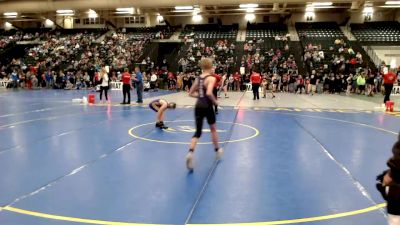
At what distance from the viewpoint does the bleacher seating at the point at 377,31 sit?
1273 inches

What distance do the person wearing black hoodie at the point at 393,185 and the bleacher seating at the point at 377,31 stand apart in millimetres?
33086

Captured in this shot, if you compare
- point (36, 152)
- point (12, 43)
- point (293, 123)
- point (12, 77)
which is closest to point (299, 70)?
point (293, 123)

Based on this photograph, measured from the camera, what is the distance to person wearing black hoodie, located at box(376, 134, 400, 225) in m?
2.51

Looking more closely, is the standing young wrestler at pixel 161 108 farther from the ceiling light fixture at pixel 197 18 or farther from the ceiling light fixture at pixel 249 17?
the ceiling light fixture at pixel 197 18

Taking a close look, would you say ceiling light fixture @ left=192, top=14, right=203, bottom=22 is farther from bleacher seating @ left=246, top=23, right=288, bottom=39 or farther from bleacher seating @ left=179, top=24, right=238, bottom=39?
bleacher seating @ left=246, top=23, right=288, bottom=39

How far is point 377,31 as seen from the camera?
34.1m

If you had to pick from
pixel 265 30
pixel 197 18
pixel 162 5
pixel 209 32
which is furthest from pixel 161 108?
pixel 197 18

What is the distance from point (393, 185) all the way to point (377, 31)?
1411 inches

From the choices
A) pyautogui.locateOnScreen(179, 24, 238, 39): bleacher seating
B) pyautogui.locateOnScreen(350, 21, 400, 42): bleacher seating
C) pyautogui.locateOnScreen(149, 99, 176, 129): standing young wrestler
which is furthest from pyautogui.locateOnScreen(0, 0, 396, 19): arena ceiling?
pyautogui.locateOnScreen(149, 99, 176, 129): standing young wrestler

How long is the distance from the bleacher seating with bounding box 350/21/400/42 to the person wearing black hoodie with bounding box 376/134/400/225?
1303 inches

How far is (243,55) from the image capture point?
29.7m

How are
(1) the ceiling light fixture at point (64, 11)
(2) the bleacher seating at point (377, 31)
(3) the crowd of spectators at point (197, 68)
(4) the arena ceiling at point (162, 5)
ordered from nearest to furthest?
(3) the crowd of spectators at point (197, 68) < (4) the arena ceiling at point (162, 5) < (2) the bleacher seating at point (377, 31) < (1) the ceiling light fixture at point (64, 11)

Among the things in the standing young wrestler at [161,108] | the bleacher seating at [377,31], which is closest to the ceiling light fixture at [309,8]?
the bleacher seating at [377,31]

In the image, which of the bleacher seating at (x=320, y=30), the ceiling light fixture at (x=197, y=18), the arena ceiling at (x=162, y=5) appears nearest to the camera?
the arena ceiling at (x=162, y=5)
